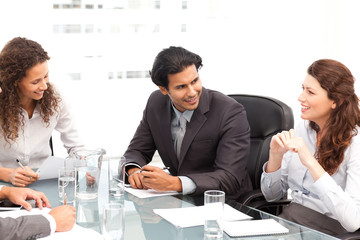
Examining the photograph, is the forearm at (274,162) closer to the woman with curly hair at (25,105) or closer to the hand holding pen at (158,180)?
the hand holding pen at (158,180)

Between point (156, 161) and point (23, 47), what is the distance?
3018mm

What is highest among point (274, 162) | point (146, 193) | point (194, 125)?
point (194, 125)

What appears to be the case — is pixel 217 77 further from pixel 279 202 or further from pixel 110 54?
pixel 279 202

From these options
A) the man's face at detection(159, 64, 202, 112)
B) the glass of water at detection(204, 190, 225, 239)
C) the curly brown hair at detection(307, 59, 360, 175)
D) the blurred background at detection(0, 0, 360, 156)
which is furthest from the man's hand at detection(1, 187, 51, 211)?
the blurred background at detection(0, 0, 360, 156)

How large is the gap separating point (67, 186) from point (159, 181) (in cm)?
41

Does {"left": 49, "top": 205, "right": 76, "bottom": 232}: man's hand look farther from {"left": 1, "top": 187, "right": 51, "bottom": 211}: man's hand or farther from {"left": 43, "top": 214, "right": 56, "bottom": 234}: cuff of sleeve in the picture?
{"left": 1, "top": 187, "right": 51, "bottom": 211}: man's hand

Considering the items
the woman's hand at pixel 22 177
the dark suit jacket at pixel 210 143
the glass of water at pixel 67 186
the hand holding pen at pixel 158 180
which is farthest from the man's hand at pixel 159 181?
the woman's hand at pixel 22 177

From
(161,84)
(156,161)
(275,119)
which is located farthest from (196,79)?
(156,161)

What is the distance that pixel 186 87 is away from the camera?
9.22 feet

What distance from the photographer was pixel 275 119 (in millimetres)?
2957

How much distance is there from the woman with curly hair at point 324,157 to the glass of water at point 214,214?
0.64m

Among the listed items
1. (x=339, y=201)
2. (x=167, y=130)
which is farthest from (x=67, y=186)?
(x=339, y=201)

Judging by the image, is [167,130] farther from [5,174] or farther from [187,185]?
[5,174]

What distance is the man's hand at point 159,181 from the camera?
242 centimetres
